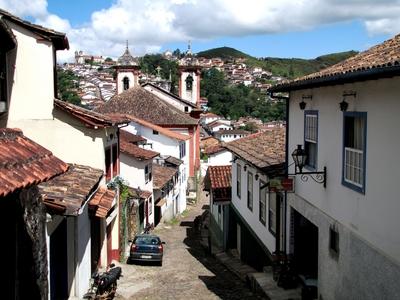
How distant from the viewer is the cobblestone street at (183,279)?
1577 cm

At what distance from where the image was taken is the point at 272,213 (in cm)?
1619

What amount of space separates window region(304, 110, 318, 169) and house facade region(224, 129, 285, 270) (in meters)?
1.82

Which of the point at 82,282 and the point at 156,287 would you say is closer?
the point at 82,282

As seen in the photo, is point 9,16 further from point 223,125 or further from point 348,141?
point 223,125

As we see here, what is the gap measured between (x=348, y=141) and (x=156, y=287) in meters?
9.36

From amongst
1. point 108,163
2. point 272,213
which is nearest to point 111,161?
point 108,163

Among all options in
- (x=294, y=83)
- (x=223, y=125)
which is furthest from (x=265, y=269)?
(x=223, y=125)

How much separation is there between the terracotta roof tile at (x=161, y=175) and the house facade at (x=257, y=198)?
8916 mm

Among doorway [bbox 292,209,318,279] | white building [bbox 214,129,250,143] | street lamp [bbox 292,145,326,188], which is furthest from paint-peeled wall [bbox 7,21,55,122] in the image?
white building [bbox 214,129,250,143]

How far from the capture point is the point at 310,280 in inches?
513

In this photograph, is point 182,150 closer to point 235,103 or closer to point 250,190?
point 250,190

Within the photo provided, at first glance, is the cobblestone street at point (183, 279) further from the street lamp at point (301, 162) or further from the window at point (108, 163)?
the street lamp at point (301, 162)

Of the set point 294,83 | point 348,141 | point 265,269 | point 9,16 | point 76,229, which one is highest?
point 9,16

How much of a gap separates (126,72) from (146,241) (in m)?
Result: 35.9
